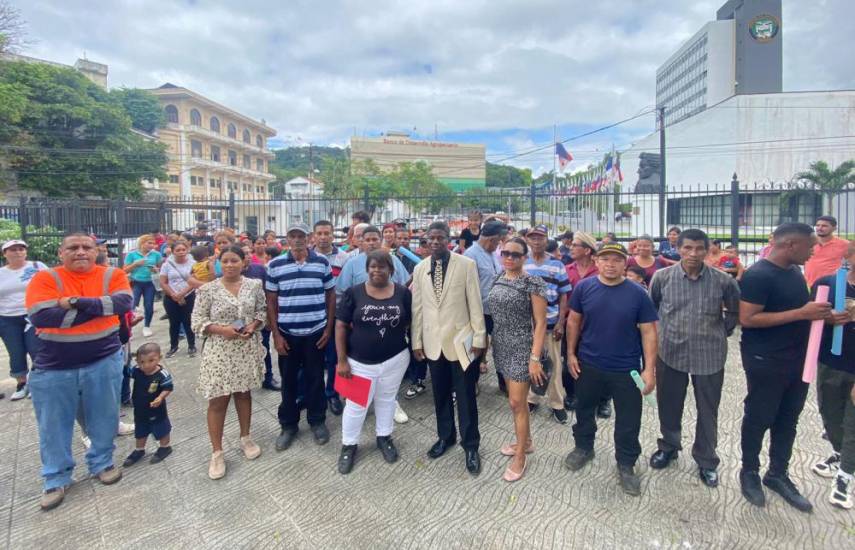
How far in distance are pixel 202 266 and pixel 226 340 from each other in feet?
8.82

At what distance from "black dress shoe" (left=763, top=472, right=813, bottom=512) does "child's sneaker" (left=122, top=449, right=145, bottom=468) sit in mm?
4600

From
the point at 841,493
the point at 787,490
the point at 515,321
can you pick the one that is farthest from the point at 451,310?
the point at 841,493

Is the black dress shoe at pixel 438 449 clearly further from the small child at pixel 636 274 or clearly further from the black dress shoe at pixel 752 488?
the small child at pixel 636 274

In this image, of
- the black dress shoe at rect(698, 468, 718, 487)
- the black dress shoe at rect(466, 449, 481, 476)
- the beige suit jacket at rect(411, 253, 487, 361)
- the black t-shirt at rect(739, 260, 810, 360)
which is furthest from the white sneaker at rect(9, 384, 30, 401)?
the black t-shirt at rect(739, 260, 810, 360)

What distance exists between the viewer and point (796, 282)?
2842mm

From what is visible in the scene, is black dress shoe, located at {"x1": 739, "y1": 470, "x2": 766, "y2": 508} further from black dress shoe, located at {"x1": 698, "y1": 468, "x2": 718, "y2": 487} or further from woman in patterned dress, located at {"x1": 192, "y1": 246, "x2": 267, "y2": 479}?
woman in patterned dress, located at {"x1": 192, "y1": 246, "x2": 267, "y2": 479}

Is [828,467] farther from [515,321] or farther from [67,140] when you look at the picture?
[67,140]

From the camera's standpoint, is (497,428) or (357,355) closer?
(357,355)

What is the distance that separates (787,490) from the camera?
291cm

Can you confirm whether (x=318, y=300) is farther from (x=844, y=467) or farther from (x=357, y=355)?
(x=844, y=467)

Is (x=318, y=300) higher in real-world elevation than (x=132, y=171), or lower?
lower

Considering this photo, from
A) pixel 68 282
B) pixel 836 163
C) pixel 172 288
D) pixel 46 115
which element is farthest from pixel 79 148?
pixel 836 163

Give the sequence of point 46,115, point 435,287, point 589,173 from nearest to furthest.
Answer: point 435,287, point 46,115, point 589,173

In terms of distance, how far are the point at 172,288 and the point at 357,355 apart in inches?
154
